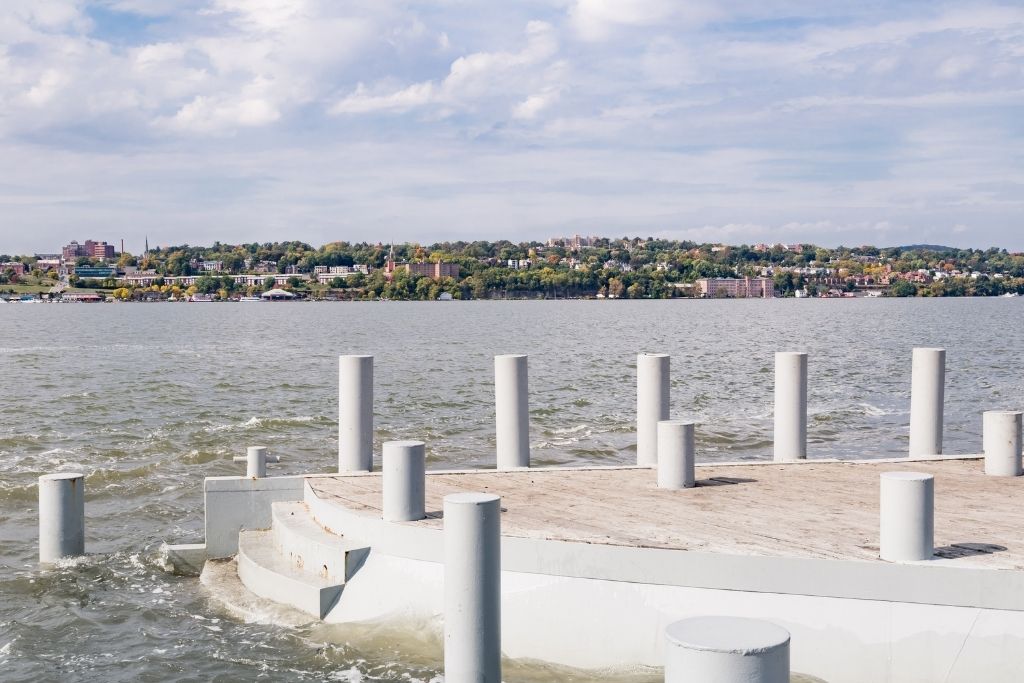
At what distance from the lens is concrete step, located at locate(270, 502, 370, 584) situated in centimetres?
1122

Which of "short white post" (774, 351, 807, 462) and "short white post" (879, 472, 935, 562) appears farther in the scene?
"short white post" (774, 351, 807, 462)

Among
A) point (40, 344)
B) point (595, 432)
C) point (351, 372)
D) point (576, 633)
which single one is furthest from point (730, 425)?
point (40, 344)

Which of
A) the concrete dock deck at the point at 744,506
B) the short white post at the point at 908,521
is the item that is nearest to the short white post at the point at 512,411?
the concrete dock deck at the point at 744,506

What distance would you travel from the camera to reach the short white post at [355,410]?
46.9 ft

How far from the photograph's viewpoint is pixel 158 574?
1486 cm

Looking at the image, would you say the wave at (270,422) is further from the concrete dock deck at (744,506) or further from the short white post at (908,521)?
the short white post at (908,521)

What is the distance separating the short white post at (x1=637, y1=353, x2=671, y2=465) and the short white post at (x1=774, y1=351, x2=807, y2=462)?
154 cm

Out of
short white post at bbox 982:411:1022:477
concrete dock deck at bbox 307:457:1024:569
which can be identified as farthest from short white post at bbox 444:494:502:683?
short white post at bbox 982:411:1022:477

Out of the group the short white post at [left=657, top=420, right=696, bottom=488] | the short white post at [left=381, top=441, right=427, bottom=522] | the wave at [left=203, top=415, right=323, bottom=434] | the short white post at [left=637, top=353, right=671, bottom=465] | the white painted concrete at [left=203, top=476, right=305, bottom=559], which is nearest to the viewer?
the short white post at [left=381, top=441, right=427, bottom=522]

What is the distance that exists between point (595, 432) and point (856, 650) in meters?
20.2

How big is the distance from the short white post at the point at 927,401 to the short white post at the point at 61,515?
11161 millimetres

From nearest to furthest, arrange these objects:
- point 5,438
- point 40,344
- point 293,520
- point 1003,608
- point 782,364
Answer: point 1003,608 < point 293,520 < point 782,364 < point 5,438 < point 40,344

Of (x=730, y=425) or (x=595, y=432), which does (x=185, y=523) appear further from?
(x=730, y=425)

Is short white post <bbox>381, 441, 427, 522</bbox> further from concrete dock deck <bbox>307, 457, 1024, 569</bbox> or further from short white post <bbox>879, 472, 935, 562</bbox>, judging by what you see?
short white post <bbox>879, 472, 935, 562</bbox>
